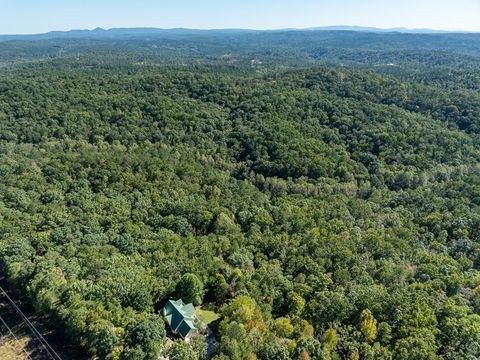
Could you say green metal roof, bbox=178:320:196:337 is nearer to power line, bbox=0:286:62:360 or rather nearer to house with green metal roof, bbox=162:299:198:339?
house with green metal roof, bbox=162:299:198:339

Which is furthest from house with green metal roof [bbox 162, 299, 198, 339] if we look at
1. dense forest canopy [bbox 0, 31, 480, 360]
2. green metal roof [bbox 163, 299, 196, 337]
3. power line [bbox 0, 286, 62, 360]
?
power line [bbox 0, 286, 62, 360]

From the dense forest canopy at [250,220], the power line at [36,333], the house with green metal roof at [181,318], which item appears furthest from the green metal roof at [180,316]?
the power line at [36,333]

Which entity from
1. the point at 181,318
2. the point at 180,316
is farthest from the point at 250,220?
the point at 181,318

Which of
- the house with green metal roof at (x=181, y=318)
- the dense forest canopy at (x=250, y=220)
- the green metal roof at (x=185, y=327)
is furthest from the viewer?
the house with green metal roof at (x=181, y=318)

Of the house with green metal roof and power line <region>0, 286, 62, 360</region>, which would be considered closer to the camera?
the house with green metal roof

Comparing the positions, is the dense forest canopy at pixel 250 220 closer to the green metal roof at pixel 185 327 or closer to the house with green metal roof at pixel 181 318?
the house with green metal roof at pixel 181 318

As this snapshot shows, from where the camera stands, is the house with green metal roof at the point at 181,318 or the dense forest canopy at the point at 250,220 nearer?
the dense forest canopy at the point at 250,220

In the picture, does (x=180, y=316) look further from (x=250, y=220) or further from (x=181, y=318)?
(x=250, y=220)
